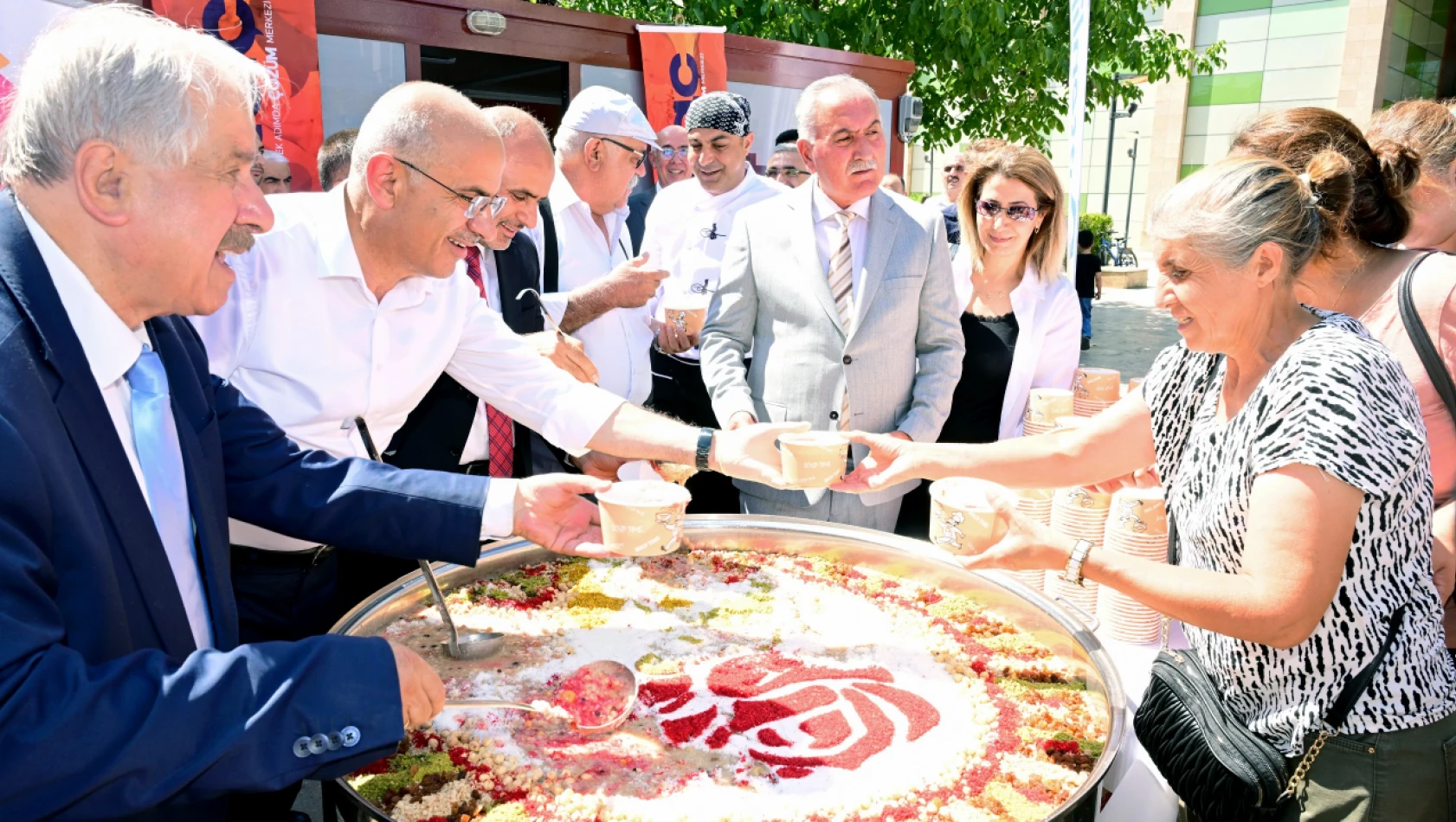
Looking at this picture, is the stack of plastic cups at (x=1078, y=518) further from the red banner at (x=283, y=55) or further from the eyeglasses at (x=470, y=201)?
the red banner at (x=283, y=55)

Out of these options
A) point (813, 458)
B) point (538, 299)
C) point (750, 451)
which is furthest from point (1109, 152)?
point (813, 458)

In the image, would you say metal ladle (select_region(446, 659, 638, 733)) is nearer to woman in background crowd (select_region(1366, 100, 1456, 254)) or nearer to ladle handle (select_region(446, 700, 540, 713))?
ladle handle (select_region(446, 700, 540, 713))

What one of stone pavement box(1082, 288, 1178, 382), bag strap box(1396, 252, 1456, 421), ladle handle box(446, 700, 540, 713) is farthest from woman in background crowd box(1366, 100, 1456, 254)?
stone pavement box(1082, 288, 1178, 382)

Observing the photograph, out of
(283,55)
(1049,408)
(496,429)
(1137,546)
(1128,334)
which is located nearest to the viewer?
(1137,546)

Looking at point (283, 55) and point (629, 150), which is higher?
Result: point (283, 55)

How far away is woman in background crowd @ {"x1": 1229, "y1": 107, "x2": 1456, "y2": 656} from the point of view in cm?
202

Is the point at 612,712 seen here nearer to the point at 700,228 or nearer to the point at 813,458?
the point at 813,458

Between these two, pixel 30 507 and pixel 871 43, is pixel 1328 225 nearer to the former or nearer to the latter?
pixel 30 507

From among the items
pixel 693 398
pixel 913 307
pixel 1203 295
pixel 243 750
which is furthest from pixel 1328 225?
pixel 693 398

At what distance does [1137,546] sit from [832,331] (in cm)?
131

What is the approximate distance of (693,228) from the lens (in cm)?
475

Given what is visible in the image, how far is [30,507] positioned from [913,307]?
8.79 ft

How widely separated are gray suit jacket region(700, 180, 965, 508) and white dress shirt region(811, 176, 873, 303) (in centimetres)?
4

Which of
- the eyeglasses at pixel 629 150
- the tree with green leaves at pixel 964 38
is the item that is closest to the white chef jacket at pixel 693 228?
the eyeglasses at pixel 629 150
